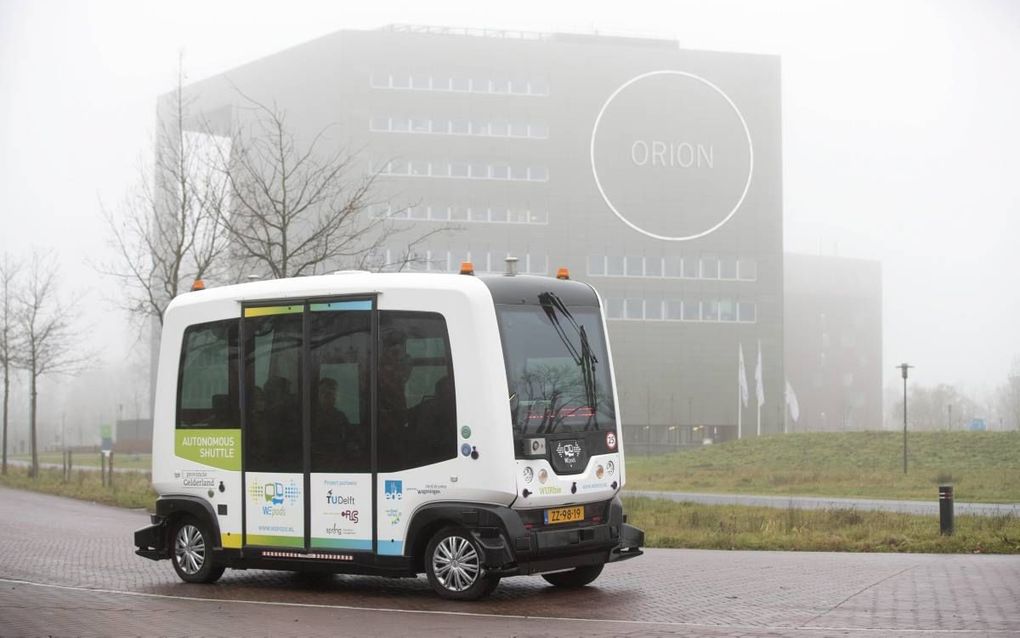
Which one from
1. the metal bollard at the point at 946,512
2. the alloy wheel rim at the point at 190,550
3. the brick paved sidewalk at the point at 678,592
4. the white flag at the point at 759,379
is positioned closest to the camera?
the brick paved sidewalk at the point at 678,592

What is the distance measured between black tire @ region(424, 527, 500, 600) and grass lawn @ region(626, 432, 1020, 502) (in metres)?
21.7

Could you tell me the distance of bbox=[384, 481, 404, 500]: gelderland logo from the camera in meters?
11.6

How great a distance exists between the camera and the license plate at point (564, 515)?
37.3 ft

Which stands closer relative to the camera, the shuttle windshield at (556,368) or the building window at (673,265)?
the shuttle windshield at (556,368)

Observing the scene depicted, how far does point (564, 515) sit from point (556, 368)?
4.42ft

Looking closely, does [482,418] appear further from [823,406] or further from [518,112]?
[823,406]

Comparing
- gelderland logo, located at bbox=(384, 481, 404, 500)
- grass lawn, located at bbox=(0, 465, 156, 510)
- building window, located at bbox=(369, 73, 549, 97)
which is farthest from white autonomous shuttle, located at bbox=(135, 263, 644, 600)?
building window, located at bbox=(369, 73, 549, 97)

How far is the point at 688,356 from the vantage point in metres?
94.4

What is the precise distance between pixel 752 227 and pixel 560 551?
87844 mm

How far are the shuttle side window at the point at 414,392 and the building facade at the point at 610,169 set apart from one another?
3020 inches

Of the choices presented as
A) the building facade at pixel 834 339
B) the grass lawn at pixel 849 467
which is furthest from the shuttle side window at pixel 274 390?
the building facade at pixel 834 339

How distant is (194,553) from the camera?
13.1 metres

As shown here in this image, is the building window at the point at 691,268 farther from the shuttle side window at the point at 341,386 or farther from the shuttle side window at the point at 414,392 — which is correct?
the shuttle side window at the point at 414,392

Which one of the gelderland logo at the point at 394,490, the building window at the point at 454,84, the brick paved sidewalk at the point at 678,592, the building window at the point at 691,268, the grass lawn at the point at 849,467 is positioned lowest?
the grass lawn at the point at 849,467
